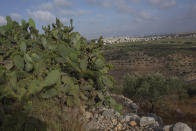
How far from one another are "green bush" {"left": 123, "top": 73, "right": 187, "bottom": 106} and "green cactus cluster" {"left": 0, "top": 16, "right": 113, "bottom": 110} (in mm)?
5240

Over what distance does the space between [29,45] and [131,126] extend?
262cm

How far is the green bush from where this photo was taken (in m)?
9.02

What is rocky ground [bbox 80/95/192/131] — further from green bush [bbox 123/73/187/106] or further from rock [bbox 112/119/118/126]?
green bush [bbox 123/73/187/106]

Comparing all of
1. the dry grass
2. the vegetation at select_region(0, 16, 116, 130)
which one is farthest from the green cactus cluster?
the dry grass

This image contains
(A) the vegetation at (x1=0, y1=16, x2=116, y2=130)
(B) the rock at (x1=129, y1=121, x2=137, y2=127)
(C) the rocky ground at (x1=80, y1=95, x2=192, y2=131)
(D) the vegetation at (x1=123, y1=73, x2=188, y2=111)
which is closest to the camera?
(A) the vegetation at (x1=0, y1=16, x2=116, y2=130)

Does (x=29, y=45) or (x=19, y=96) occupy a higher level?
(x=29, y=45)

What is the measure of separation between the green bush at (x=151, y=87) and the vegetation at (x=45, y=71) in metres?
5.22

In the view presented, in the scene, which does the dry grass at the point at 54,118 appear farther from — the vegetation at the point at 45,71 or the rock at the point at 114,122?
the rock at the point at 114,122

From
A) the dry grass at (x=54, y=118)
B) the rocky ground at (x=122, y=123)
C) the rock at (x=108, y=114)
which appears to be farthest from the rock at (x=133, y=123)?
the dry grass at (x=54, y=118)

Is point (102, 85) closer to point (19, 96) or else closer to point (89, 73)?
point (89, 73)

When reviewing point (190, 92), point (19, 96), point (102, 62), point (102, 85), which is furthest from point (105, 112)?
point (190, 92)

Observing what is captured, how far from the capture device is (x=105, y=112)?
10.6 feet

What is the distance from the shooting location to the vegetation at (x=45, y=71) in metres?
2.54

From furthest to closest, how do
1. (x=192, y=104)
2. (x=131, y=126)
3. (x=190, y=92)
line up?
(x=190, y=92) → (x=192, y=104) → (x=131, y=126)
